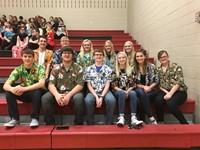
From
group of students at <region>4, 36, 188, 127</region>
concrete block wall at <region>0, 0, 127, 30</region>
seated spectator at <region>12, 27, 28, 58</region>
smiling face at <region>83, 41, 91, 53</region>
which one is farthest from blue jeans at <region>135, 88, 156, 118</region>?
concrete block wall at <region>0, 0, 127, 30</region>

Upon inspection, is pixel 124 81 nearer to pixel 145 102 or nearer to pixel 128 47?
pixel 145 102

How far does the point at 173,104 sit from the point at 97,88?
0.96m

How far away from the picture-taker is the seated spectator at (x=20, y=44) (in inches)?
217

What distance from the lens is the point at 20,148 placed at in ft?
8.00

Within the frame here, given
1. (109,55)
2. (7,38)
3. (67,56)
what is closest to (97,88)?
(67,56)

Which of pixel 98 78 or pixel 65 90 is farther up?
pixel 98 78

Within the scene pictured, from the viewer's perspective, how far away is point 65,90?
116 inches

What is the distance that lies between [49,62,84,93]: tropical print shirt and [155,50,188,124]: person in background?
3.41ft

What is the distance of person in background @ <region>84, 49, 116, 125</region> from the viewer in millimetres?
2840

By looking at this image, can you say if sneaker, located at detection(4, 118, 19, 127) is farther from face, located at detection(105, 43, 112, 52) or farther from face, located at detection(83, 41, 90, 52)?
face, located at detection(105, 43, 112, 52)

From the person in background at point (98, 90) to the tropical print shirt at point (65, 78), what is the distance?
181mm

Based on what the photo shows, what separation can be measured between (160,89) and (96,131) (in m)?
1.15

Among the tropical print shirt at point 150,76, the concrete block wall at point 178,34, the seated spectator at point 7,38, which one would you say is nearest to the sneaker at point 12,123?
the tropical print shirt at point 150,76

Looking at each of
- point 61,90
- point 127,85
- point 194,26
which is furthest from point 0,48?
point 194,26
